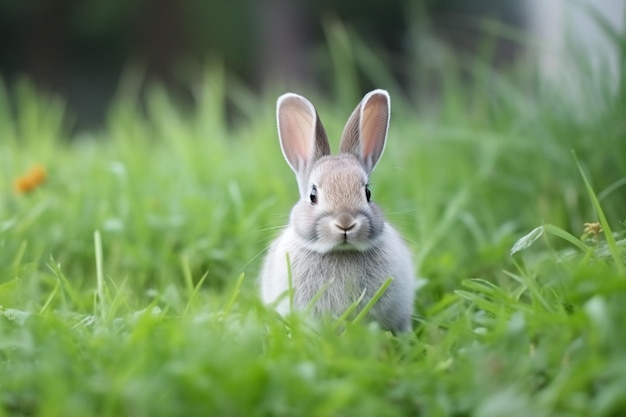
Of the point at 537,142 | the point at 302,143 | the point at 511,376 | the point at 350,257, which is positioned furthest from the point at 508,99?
the point at 511,376

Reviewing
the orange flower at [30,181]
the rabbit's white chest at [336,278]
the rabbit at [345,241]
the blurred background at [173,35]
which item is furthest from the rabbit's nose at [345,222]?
the blurred background at [173,35]

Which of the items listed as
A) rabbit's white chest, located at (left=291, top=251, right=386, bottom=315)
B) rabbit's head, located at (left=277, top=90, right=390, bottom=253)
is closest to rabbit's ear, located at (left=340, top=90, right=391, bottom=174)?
rabbit's head, located at (left=277, top=90, right=390, bottom=253)

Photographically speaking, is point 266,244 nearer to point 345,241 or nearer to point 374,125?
point 374,125

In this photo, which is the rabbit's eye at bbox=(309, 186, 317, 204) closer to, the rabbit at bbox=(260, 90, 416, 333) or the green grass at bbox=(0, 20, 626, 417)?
the rabbit at bbox=(260, 90, 416, 333)

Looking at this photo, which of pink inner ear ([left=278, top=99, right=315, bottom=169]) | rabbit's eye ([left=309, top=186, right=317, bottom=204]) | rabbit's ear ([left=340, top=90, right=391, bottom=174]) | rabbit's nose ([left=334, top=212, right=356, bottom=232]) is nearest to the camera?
rabbit's nose ([left=334, top=212, right=356, bottom=232])

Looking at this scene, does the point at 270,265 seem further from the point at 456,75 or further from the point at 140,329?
the point at 456,75
